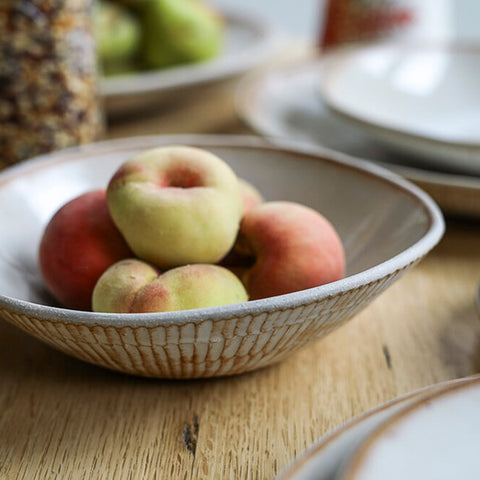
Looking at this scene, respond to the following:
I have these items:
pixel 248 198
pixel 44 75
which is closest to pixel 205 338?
pixel 248 198

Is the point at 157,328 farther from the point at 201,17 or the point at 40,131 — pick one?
the point at 201,17

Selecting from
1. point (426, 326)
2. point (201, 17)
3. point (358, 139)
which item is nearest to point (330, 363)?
point (426, 326)

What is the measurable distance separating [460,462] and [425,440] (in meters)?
0.01

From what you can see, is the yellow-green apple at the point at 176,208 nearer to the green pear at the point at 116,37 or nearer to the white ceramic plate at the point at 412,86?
the white ceramic plate at the point at 412,86

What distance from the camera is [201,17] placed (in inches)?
31.8

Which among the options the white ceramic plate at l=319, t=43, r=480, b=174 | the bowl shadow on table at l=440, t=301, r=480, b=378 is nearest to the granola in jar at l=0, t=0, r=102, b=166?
the white ceramic plate at l=319, t=43, r=480, b=174

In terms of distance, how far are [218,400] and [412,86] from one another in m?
0.48

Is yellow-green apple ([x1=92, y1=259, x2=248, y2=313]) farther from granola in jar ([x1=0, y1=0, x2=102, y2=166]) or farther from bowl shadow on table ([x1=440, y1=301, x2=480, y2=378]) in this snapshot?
granola in jar ([x1=0, y1=0, x2=102, y2=166])

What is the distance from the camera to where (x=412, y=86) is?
722 mm

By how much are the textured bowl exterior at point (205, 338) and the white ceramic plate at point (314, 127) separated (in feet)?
0.64

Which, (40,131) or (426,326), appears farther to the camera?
(40,131)

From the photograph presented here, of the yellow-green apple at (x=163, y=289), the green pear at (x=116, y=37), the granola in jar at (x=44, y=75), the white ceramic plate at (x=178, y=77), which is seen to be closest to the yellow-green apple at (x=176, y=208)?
the yellow-green apple at (x=163, y=289)

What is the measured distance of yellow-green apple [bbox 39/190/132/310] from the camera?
1.17ft

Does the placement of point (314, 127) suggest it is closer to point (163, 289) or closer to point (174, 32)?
point (174, 32)
